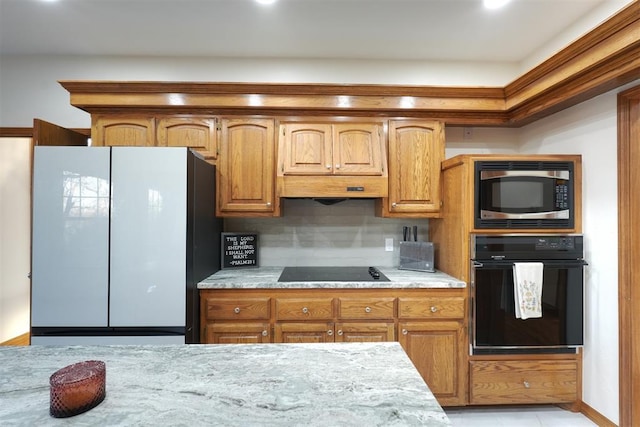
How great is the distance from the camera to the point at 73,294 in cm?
190

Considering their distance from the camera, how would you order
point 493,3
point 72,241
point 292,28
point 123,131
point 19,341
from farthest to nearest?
1. point 19,341
2. point 123,131
3. point 292,28
4. point 493,3
5. point 72,241

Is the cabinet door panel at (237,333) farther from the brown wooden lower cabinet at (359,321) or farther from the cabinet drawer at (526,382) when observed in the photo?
the cabinet drawer at (526,382)

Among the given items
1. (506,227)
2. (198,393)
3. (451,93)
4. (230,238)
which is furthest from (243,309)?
(451,93)

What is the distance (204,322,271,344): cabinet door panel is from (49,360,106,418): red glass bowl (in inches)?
58.7

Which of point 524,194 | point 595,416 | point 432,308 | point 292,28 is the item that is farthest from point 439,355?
point 292,28

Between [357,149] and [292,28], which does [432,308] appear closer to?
[357,149]

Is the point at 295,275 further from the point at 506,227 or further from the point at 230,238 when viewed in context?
the point at 506,227

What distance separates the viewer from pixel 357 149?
2.46 meters

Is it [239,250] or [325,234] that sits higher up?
[325,234]

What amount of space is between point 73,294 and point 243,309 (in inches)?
41.7

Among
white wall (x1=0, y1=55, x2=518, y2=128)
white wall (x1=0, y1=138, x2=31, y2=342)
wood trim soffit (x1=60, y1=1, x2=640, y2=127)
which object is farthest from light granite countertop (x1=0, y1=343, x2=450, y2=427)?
white wall (x1=0, y1=138, x2=31, y2=342)

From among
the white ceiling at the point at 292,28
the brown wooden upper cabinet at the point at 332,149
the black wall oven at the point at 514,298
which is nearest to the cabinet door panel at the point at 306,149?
the brown wooden upper cabinet at the point at 332,149

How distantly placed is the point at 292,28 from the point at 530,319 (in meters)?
2.76

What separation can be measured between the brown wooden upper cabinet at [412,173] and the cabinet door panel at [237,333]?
1.32 metres
